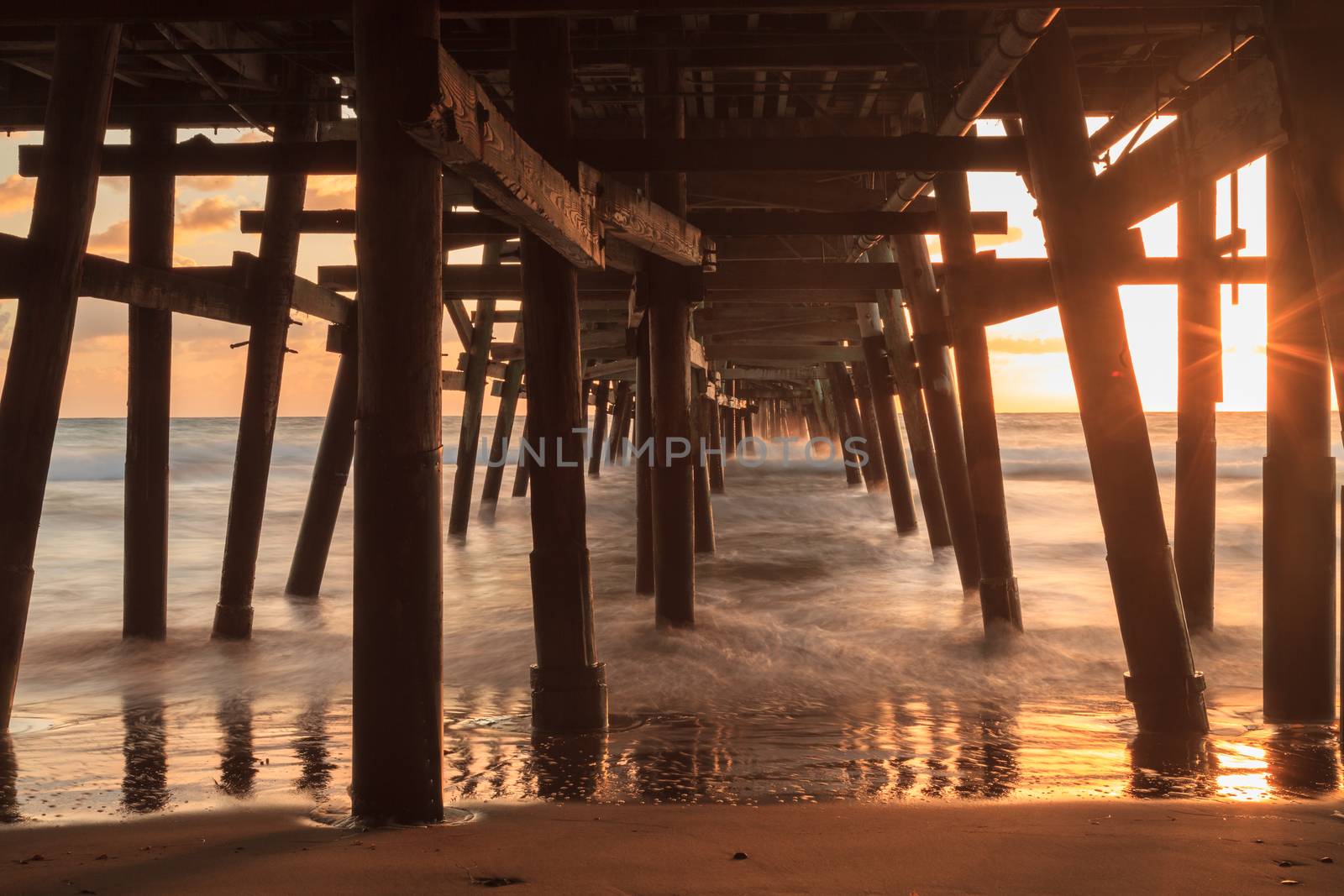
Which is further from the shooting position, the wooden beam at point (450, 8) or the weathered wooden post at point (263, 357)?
the weathered wooden post at point (263, 357)

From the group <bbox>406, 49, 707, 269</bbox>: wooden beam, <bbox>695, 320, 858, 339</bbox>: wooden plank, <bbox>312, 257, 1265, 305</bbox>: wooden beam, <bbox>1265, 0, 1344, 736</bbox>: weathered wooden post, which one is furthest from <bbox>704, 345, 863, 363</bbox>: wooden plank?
<bbox>1265, 0, 1344, 736</bbox>: weathered wooden post

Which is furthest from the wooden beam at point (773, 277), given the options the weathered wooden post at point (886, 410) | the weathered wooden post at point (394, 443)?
the weathered wooden post at point (394, 443)

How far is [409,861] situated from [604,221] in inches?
107

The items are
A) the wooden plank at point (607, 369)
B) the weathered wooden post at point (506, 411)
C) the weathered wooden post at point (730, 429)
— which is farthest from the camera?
the weathered wooden post at point (730, 429)

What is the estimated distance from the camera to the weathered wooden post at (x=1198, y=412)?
6.42 meters

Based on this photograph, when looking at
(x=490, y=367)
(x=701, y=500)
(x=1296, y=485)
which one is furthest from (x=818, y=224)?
(x=490, y=367)

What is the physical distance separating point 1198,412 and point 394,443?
5.19 metres

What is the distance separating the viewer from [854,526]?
14.7 metres

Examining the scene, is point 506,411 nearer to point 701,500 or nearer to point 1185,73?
point 701,500

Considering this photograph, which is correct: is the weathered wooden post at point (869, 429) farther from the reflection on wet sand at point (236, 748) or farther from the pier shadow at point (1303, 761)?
the reflection on wet sand at point (236, 748)

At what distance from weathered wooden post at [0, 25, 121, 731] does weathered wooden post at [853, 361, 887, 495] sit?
12.0 meters

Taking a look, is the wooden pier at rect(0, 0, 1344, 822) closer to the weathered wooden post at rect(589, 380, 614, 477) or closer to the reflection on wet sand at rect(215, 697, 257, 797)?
the reflection on wet sand at rect(215, 697, 257, 797)

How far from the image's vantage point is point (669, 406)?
654 centimetres

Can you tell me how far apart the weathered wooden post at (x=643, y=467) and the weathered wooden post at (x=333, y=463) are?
186 cm
